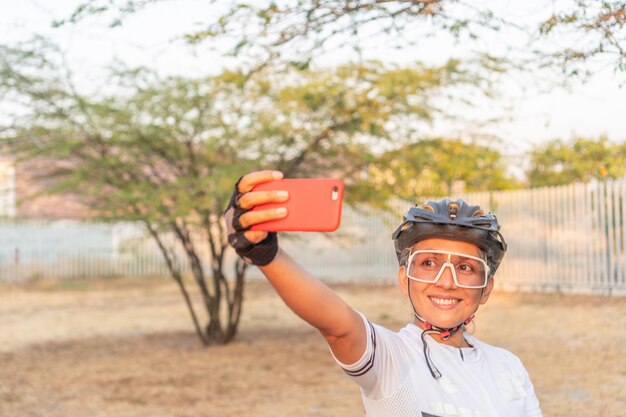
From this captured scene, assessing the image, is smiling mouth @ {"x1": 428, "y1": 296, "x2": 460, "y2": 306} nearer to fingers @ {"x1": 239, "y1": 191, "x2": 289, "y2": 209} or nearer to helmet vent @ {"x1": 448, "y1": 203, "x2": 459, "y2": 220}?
helmet vent @ {"x1": 448, "y1": 203, "x2": 459, "y2": 220}

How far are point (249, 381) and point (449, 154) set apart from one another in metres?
4.13

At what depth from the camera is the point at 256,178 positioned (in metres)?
1.66

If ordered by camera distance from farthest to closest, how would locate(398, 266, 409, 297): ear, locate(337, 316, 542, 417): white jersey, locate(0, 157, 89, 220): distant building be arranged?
locate(0, 157, 89, 220): distant building → locate(398, 266, 409, 297): ear → locate(337, 316, 542, 417): white jersey

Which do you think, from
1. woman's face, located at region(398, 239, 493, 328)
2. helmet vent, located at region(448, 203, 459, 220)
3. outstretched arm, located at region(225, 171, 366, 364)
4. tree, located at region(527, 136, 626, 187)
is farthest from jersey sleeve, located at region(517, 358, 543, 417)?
tree, located at region(527, 136, 626, 187)

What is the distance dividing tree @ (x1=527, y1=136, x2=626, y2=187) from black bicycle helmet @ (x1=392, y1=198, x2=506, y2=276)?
71.0ft

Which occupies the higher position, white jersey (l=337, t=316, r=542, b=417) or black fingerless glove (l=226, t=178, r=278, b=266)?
black fingerless glove (l=226, t=178, r=278, b=266)

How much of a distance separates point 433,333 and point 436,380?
0.19m

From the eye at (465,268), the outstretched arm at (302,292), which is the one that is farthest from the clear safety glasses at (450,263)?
the outstretched arm at (302,292)

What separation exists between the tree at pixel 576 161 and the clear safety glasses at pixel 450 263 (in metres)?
21.8

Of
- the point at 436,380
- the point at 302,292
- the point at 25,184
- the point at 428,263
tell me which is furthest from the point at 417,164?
the point at 302,292

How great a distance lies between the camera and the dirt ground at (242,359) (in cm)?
780

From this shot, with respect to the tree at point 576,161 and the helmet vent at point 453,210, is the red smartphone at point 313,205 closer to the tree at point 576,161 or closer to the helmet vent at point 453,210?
the helmet vent at point 453,210

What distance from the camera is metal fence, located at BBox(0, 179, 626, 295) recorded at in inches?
650

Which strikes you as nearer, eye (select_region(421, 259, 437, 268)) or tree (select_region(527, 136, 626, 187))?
eye (select_region(421, 259, 437, 268))
